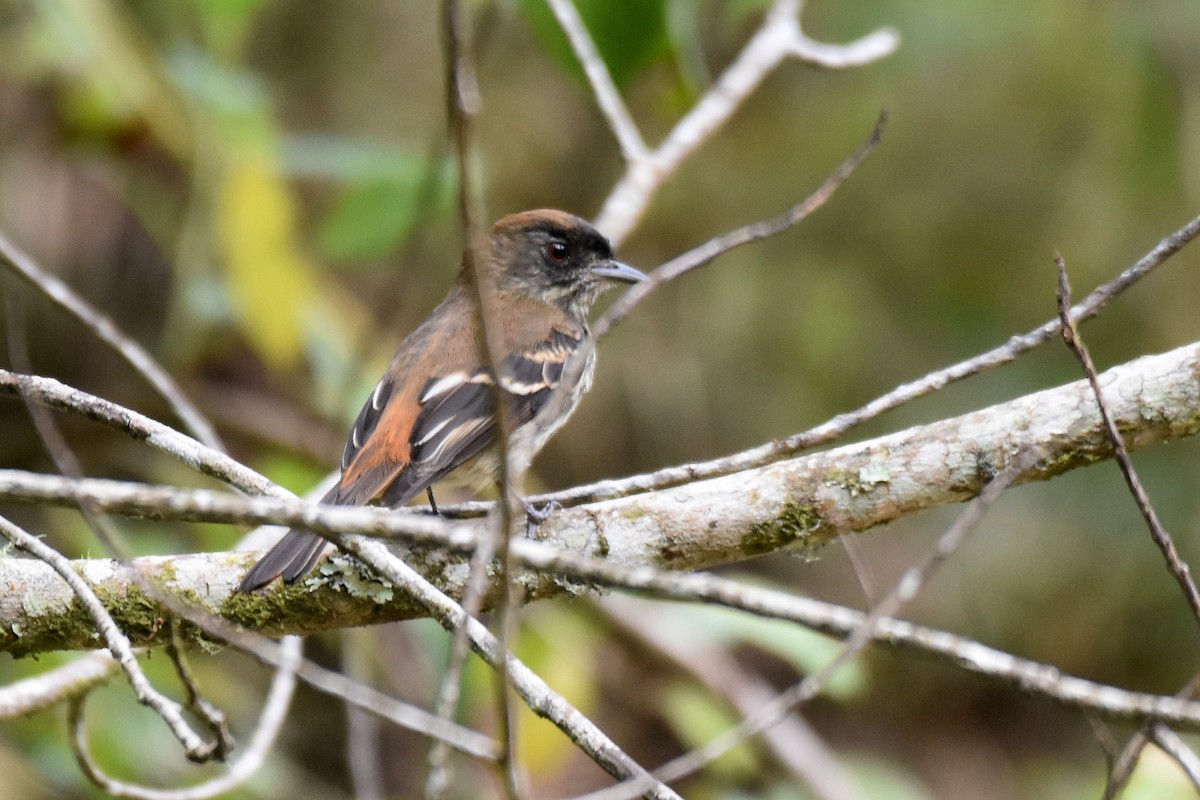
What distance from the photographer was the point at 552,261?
16.3 ft

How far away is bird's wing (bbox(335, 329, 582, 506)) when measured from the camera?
3609 mm

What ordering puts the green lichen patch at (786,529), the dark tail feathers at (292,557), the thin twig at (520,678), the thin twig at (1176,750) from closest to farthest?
the thin twig at (1176,750) → the thin twig at (520,678) → the dark tail feathers at (292,557) → the green lichen patch at (786,529)

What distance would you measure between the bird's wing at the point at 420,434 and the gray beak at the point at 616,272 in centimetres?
83

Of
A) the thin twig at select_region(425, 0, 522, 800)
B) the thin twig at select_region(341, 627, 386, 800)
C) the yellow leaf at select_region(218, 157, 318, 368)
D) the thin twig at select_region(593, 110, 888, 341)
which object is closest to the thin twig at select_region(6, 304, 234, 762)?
the thin twig at select_region(425, 0, 522, 800)

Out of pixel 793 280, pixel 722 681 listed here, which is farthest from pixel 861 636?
pixel 793 280

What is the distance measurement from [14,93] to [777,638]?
418cm

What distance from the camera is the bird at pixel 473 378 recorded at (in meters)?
3.60

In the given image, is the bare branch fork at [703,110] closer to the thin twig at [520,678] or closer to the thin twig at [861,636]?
the thin twig at [520,678]

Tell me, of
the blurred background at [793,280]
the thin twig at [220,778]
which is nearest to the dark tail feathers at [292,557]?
the thin twig at [220,778]

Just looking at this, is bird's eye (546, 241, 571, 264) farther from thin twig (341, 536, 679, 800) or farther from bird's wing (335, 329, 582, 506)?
thin twig (341, 536, 679, 800)

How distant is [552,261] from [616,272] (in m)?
0.27

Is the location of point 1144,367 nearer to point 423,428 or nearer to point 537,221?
point 423,428

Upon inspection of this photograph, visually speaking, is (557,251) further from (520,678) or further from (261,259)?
(520,678)

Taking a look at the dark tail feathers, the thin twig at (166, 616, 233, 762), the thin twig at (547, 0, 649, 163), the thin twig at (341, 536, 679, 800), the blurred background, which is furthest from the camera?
the blurred background
